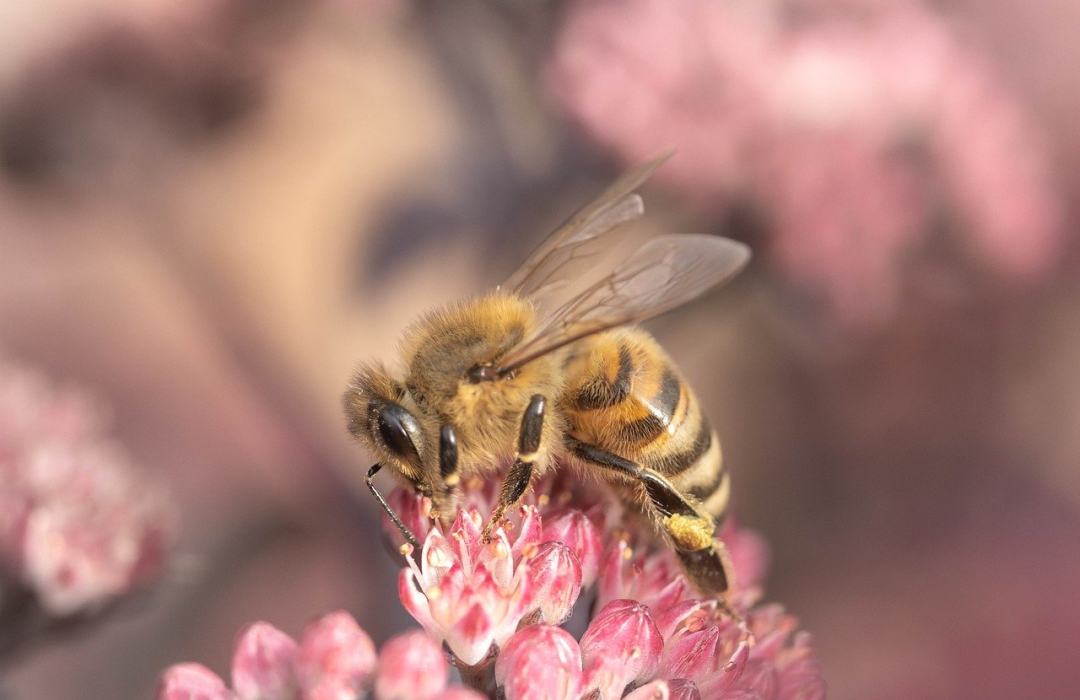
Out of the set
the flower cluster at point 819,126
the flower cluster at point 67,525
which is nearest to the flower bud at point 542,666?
the flower cluster at point 67,525

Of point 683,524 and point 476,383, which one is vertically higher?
point 476,383

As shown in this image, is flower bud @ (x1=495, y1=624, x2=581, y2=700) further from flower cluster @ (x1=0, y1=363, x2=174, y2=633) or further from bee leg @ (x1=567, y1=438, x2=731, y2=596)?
flower cluster @ (x1=0, y1=363, x2=174, y2=633)

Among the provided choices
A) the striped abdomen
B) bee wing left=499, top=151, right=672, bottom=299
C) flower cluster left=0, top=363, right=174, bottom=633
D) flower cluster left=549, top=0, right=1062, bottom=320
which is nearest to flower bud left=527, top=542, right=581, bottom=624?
the striped abdomen

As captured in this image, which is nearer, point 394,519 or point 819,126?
point 394,519

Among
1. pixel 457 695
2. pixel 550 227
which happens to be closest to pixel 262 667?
pixel 457 695

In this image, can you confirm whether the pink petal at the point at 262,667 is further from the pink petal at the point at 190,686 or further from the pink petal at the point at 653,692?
the pink petal at the point at 653,692

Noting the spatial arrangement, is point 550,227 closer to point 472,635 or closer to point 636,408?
point 636,408

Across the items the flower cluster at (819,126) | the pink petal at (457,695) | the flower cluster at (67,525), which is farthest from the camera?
the flower cluster at (819,126)
